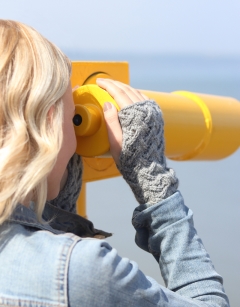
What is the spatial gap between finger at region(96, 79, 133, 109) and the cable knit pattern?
0.12 meters

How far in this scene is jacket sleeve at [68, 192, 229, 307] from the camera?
61 cm

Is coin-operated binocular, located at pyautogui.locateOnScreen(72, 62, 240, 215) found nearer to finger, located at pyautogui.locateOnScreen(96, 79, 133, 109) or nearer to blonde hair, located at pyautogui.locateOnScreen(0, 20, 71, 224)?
finger, located at pyautogui.locateOnScreen(96, 79, 133, 109)

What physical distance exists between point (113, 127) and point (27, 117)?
0.17m

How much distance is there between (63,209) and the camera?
86 centimetres

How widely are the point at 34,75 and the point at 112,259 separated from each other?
0.26 meters

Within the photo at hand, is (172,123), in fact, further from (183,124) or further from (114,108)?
(114,108)

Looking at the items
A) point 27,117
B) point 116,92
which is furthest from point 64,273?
point 116,92

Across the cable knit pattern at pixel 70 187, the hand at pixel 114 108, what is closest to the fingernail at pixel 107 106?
the hand at pixel 114 108

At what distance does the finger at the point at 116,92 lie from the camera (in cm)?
81

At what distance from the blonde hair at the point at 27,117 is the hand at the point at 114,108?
4.3 inches

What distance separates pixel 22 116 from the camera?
0.66 m

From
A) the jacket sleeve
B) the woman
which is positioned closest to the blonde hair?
the woman

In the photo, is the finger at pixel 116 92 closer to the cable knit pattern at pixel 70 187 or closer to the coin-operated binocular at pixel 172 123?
the coin-operated binocular at pixel 172 123

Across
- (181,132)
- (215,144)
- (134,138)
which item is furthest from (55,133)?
(215,144)
